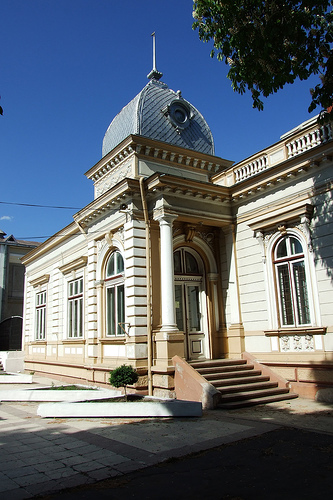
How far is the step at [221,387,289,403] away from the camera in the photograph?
33.9 feet

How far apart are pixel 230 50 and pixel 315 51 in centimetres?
168

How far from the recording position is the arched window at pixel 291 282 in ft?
37.6

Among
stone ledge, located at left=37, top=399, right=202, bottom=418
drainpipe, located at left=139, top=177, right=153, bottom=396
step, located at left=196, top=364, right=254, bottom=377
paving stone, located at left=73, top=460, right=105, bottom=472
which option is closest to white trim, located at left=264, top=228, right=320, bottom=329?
step, located at left=196, top=364, right=254, bottom=377

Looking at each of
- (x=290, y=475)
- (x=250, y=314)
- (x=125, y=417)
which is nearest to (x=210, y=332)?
(x=250, y=314)

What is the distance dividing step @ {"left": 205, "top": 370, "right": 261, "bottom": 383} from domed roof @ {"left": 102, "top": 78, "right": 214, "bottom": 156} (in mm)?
8522

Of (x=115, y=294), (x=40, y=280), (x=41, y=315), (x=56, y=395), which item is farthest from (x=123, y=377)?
(x=40, y=280)

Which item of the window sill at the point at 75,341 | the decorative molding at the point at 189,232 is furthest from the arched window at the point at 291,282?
the window sill at the point at 75,341

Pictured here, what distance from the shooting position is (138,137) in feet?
46.9

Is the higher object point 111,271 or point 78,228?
point 78,228

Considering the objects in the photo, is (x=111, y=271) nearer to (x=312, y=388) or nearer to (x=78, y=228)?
(x=78, y=228)

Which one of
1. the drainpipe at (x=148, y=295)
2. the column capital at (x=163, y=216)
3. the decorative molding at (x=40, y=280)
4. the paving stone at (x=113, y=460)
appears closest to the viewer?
the paving stone at (x=113, y=460)

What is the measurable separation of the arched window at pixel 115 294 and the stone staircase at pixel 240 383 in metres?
3.04

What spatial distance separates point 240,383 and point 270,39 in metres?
8.30

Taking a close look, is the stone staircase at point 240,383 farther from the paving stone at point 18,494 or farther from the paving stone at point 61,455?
the paving stone at point 18,494
